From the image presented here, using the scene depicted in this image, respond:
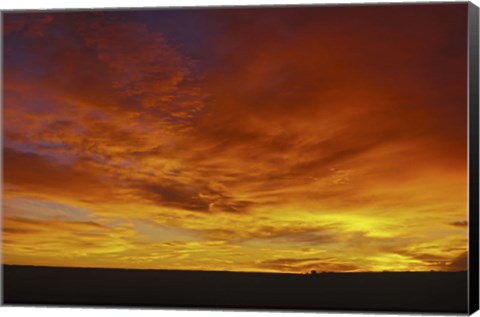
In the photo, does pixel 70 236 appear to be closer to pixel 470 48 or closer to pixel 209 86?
pixel 209 86

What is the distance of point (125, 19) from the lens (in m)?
9.46

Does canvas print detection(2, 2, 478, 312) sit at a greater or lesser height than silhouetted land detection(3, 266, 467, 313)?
greater

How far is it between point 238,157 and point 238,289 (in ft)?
3.30

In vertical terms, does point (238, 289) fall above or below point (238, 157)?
below

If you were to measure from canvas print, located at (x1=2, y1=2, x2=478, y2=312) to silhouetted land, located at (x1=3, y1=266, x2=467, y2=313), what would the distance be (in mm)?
12

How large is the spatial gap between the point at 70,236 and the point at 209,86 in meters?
1.58

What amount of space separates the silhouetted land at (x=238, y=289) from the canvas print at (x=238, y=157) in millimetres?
12

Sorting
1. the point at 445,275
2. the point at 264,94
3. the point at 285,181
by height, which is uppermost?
the point at 264,94

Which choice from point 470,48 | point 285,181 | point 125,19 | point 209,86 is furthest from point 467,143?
point 125,19

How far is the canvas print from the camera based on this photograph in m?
9.12

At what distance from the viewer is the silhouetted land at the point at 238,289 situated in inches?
360

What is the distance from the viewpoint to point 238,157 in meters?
9.30

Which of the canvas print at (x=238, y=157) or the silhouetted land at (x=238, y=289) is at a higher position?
the canvas print at (x=238, y=157)

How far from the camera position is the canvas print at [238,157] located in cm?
912
